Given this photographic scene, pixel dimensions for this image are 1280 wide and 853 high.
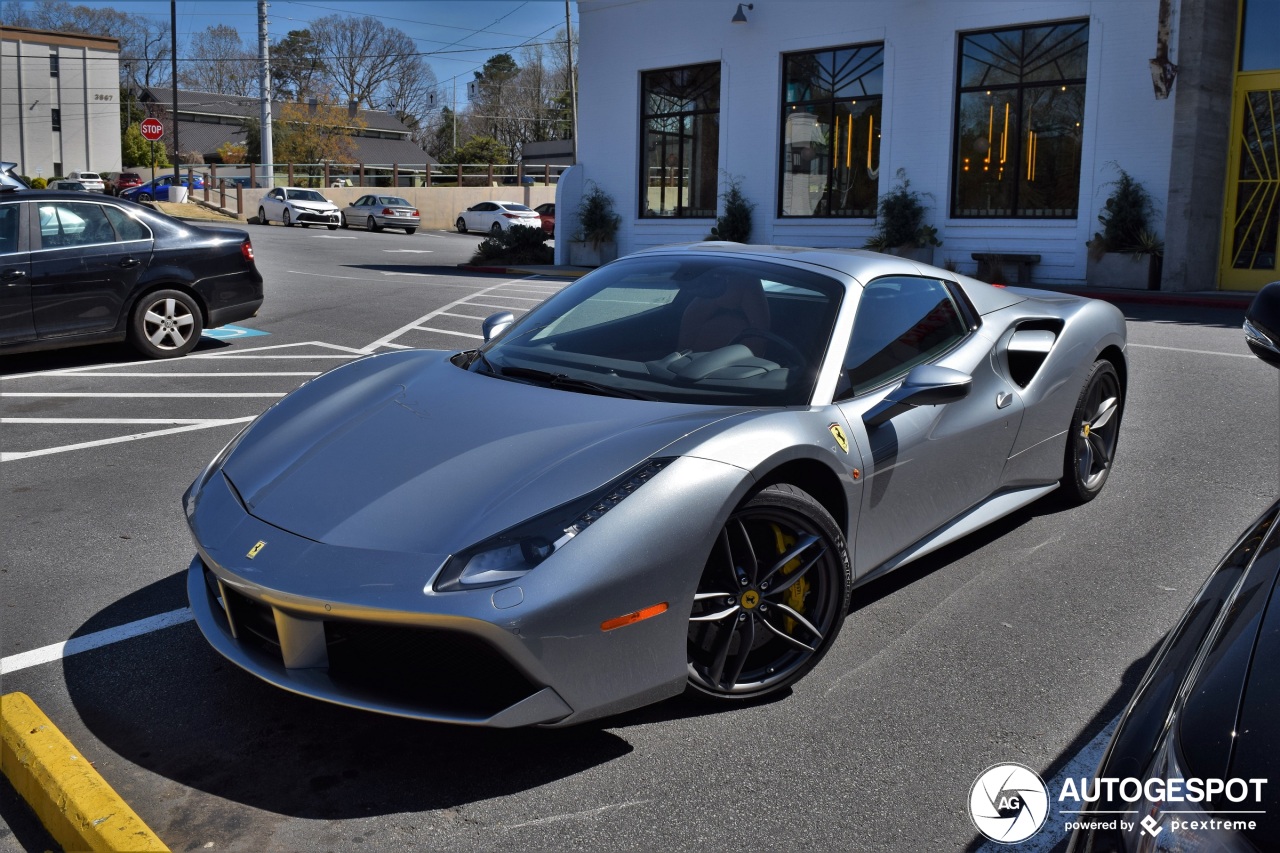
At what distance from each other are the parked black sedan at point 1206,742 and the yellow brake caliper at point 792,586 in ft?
4.61

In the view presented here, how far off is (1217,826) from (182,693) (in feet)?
9.53

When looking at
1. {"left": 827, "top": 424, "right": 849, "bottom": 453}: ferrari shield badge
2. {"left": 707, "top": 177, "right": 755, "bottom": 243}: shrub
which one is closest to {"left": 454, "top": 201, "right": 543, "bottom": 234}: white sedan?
{"left": 707, "top": 177, "right": 755, "bottom": 243}: shrub

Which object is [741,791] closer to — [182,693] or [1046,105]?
[182,693]

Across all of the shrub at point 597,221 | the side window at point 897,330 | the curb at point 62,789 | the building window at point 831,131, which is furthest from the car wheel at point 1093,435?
the shrub at point 597,221

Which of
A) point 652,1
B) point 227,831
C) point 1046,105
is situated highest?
point 652,1

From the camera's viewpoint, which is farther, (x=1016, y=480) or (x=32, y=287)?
(x=32, y=287)

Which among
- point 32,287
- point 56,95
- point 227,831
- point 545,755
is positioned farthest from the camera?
point 56,95

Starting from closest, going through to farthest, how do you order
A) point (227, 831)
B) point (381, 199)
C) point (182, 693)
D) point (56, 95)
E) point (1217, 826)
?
point (1217, 826)
point (227, 831)
point (182, 693)
point (381, 199)
point (56, 95)

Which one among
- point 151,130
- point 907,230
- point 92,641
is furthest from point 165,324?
point 151,130

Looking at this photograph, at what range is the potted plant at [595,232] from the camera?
2331 cm

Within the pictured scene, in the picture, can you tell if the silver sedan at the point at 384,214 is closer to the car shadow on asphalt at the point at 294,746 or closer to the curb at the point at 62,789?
the car shadow on asphalt at the point at 294,746

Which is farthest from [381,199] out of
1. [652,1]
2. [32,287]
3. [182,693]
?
[182,693]

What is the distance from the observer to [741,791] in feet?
9.55

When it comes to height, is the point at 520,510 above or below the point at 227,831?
above
